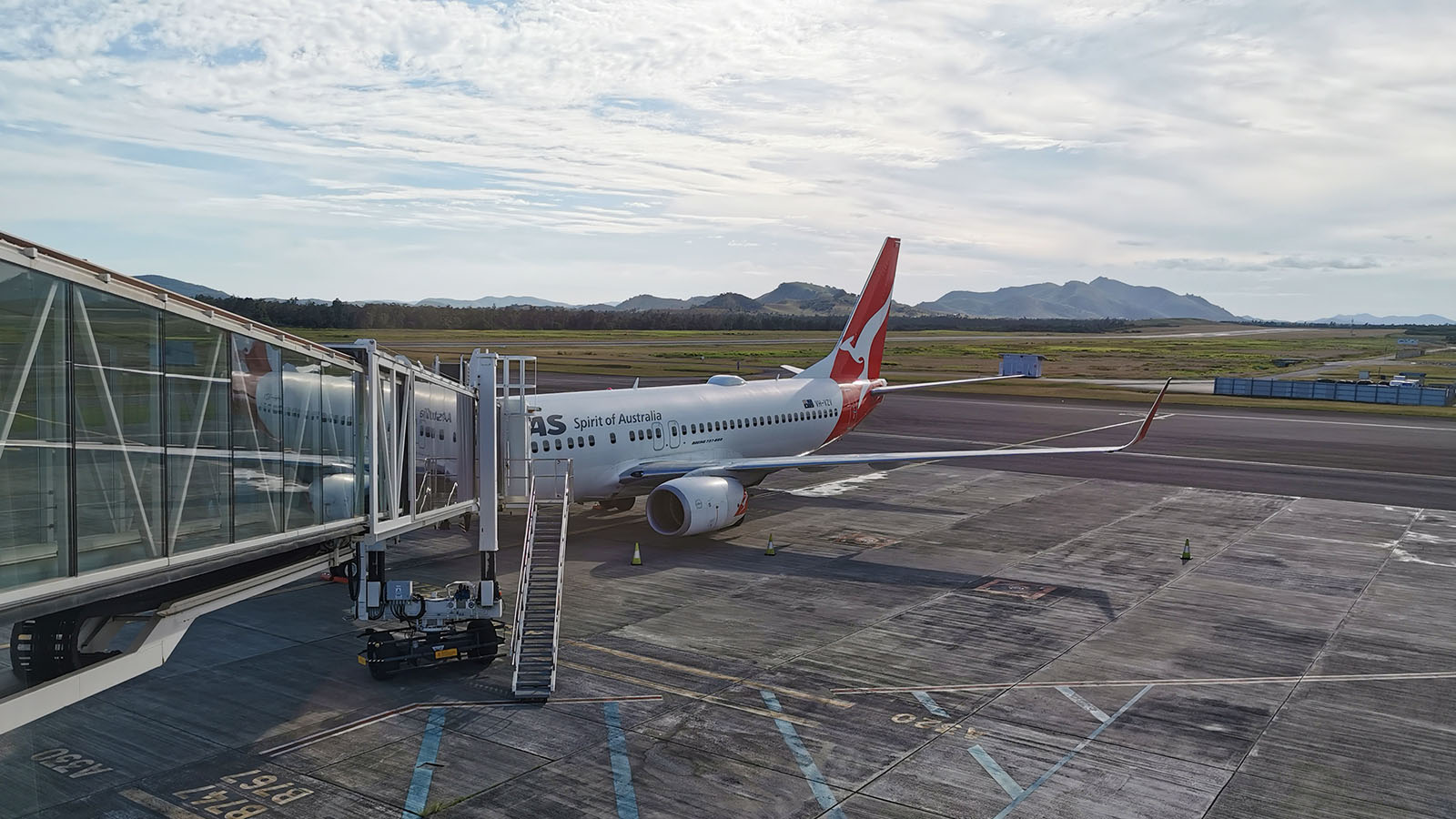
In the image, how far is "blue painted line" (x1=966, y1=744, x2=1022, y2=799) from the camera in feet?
51.3

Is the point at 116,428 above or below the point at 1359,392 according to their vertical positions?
above

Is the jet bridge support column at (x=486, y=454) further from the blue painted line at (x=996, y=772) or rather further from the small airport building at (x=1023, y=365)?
the small airport building at (x=1023, y=365)

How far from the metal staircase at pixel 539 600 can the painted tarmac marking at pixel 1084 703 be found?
1010 centimetres

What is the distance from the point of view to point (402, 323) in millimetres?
121938

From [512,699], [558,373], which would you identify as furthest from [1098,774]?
[558,373]

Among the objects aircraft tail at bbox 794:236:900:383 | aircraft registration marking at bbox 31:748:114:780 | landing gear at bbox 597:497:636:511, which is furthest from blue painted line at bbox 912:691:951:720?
aircraft tail at bbox 794:236:900:383

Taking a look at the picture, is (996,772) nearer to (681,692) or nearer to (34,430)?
(681,692)

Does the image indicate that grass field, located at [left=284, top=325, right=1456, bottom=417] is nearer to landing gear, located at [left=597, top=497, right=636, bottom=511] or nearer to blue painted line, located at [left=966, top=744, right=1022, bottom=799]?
landing gear, located at [left=597, top=497, right=636, bottom=511]

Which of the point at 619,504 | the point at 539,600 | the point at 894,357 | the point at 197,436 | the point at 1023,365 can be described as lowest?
the point at 619,504

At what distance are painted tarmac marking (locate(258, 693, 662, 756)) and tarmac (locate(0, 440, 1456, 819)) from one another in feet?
0.23

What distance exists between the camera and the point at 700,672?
20.8 metres

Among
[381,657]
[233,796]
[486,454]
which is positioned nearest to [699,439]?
[486,454]

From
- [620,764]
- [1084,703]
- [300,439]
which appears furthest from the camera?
[1084,703]

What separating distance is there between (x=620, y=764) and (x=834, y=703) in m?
4.67
